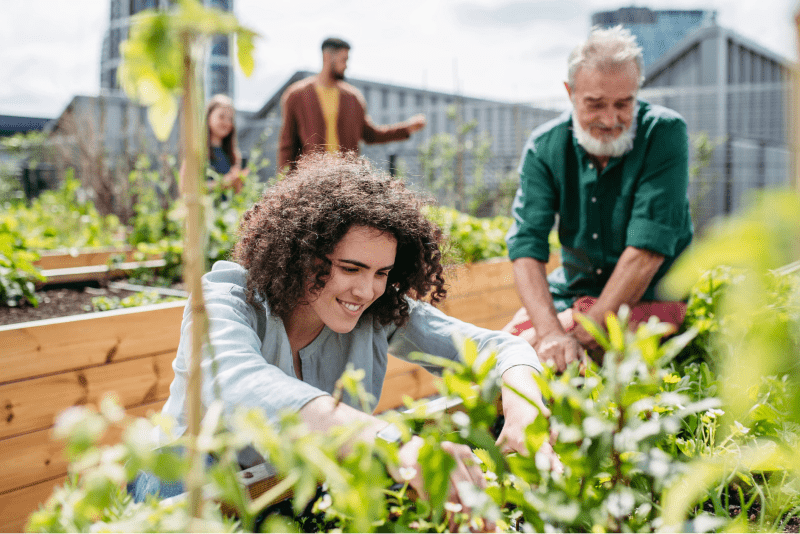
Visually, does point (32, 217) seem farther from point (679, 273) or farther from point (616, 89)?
point (679, 273)

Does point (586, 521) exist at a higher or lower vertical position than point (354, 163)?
lower

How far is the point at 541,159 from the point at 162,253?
2.56 m

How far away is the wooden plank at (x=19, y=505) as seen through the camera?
1.86m

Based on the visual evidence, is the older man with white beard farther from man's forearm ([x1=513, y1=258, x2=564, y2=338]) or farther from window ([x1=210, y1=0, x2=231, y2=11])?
window ([x1=210, y1=0, x2=231, y2=11])

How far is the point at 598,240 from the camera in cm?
217

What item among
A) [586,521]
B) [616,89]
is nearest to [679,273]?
[586,521]

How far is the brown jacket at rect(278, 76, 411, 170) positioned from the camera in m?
3.49

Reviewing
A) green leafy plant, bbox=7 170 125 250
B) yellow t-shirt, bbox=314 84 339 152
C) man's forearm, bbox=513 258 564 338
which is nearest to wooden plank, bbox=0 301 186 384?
man's forearm, bbox=513 258 564 338

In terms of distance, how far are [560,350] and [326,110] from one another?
228 centimetres

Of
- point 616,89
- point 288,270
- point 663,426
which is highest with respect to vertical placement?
point 616,89

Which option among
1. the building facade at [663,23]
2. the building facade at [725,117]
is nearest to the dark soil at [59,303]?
the building facade at [725,117]

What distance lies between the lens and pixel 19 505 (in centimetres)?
190

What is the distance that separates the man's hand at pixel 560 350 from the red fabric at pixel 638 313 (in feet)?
0.57

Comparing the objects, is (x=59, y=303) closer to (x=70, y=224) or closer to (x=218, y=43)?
(x=218, y=43)
